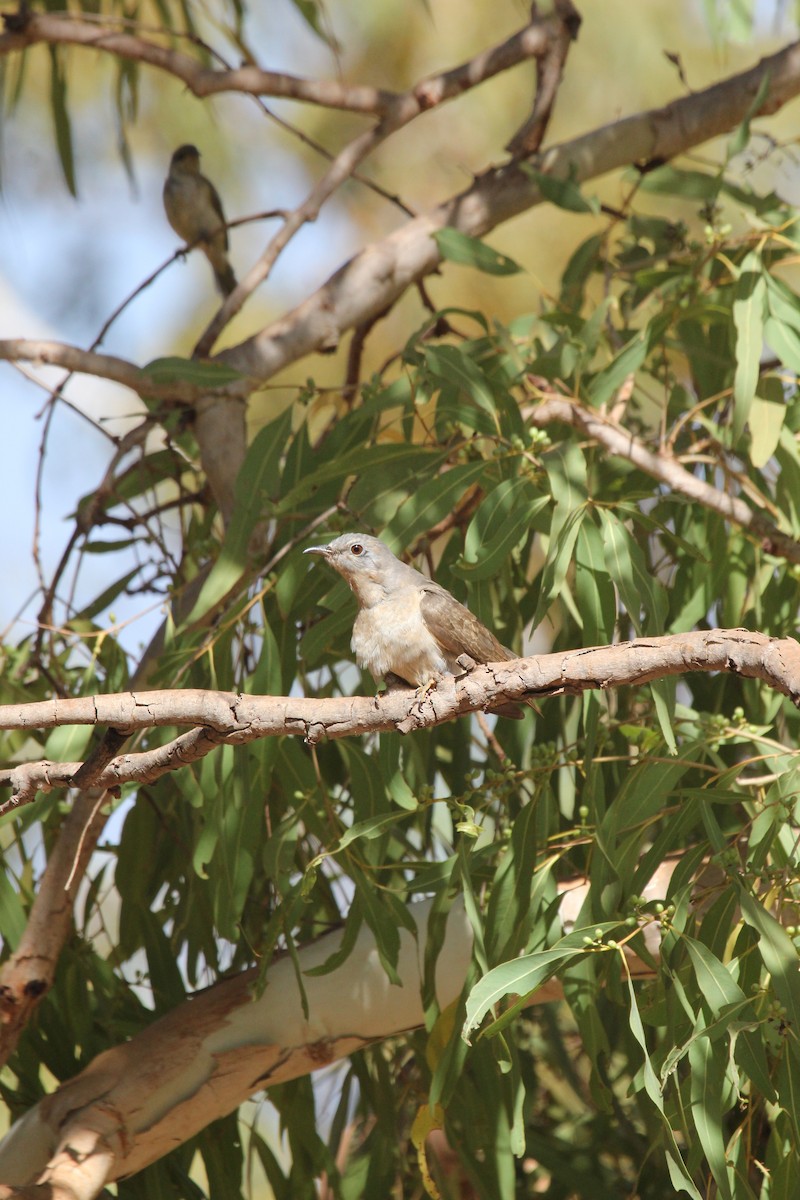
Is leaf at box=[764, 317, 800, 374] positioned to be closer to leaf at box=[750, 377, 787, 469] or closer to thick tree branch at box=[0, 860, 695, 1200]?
leaf at box=[750, 377, 787, 469]

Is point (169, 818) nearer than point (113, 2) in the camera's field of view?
Yes

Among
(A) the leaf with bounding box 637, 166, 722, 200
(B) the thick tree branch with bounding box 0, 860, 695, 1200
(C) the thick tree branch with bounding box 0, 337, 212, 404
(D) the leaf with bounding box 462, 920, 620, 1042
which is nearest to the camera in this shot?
(D) the leaf with bounding box 462, 920, 620, 1042

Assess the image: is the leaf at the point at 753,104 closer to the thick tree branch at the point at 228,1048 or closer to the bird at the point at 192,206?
the thick tree branch at the point at 228,1048

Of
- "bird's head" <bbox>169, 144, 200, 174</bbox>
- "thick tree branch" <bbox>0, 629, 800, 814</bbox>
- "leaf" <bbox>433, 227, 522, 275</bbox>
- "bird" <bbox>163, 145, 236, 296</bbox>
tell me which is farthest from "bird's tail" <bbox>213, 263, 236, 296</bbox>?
"thick tree branch" <bbox>0, 629, 800, 814</bbox>

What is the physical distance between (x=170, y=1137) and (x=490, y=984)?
1.18m

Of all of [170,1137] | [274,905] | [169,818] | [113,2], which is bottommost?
[170,1137]

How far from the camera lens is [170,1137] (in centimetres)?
260

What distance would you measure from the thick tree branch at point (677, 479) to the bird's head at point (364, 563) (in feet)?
1.55

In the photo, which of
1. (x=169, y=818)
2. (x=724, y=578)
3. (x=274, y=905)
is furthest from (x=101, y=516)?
(x=724, y=578)

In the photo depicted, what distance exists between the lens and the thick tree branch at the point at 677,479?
8.18 feet

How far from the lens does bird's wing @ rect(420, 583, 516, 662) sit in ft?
7.38

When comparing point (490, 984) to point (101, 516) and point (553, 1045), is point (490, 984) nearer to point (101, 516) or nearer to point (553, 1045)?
point (101, 516)

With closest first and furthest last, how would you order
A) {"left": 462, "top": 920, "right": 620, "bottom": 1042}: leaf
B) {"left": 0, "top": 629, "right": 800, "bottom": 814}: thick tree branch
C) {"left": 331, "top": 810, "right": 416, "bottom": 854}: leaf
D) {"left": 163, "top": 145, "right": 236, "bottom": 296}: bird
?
{"left": 0, "top": 629, "right": 800, "bottom": 814}: thick tree branch < {"left": 462, "top": 920, "right": 620, "bottom": 1042}: leaf < {"left": 331, "top": 810, "right": 416, "bottom": 854}: leaf < {"left": 163, "top": 145, "right": 236, "bottom": 296}: bird

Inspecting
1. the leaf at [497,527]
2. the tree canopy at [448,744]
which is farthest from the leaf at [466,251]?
the leaf at [497,527]
